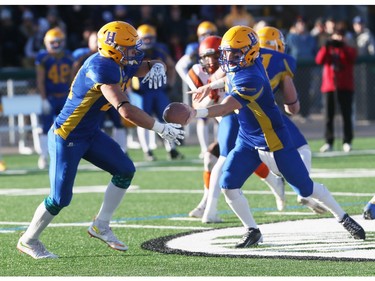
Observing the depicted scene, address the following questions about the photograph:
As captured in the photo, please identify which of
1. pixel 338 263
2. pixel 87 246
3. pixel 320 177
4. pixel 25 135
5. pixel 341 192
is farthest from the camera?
pixel 25 135

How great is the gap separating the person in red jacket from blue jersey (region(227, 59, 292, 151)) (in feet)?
29.3

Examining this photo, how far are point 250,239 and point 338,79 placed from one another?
9.34m

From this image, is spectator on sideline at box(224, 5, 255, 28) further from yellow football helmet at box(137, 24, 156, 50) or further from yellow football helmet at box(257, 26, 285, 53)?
yellow football helmet at box(257, 26, 285, 53)

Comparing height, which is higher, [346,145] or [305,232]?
[305,232]

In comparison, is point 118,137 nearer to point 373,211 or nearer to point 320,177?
point 320,177

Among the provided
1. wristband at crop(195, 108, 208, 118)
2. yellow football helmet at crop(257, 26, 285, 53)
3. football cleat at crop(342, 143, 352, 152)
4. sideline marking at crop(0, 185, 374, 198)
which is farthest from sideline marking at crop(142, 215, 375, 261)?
football cleat at crop(342, 143, 352, 152)

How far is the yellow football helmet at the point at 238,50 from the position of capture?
8.96 m

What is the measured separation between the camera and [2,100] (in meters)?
19.2

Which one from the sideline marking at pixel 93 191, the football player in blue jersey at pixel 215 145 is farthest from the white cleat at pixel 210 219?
the sideline marking at pixel 93 191

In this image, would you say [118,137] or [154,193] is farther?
[118,137]

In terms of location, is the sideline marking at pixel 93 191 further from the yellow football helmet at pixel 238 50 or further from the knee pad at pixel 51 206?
the knee pad at pixel 51 206

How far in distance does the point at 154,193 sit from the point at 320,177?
7.54ft

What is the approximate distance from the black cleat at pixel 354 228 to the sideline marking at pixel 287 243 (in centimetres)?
5
